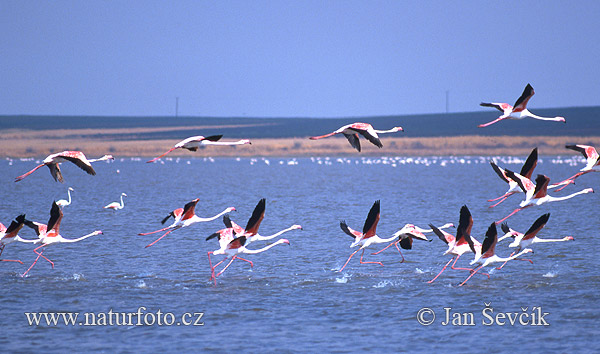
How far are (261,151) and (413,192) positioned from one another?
87368 millimetres

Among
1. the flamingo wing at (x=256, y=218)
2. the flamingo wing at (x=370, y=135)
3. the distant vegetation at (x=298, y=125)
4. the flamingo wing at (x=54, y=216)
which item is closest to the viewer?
the flamingo wing at (x=370, y=135)

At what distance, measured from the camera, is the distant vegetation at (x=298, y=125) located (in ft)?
434

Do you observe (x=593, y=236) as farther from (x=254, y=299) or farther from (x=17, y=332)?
(x=17, y=332)

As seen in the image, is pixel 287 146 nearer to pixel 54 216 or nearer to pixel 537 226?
pixel 54 216

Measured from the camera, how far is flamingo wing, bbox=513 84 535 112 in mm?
14086

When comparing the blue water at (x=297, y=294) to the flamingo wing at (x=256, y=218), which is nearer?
the blue water at (x=297, y=294)

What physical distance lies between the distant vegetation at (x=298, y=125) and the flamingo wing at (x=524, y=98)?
112 m

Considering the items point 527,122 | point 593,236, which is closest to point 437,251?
point 593,236

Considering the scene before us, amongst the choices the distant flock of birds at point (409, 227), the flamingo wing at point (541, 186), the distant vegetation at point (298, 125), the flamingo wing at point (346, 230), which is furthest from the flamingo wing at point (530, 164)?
the distant vegetation at point (298, 125)

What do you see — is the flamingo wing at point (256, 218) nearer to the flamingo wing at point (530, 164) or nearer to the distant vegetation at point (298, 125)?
the flamingo wing at point (530, 164)

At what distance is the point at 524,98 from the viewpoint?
14477 millimetres

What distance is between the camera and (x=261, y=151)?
431 ft

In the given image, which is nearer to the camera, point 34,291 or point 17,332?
point 17,332

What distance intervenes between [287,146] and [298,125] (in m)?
30.8
